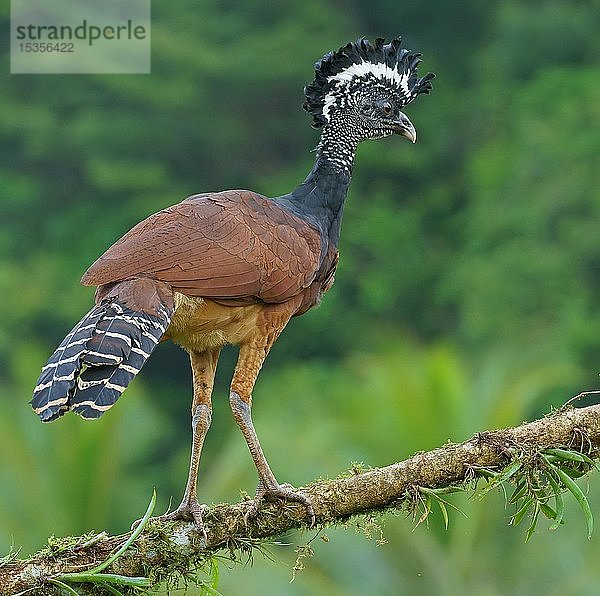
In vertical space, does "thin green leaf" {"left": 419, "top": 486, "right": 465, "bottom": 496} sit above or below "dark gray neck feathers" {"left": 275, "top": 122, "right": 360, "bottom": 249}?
below

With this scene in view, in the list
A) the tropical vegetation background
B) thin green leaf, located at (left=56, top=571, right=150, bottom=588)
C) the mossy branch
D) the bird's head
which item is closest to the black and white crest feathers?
the bird's head

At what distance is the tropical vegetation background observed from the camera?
22688mm

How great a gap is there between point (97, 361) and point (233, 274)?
93cm

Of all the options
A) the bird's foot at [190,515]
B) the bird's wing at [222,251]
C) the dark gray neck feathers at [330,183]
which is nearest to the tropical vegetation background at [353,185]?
the dark gray neck feathers at [330,183]

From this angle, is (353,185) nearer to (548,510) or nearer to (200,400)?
(200,400)

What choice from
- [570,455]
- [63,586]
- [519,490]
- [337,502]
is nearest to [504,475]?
[519,490]

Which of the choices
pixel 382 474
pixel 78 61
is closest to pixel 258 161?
pixel 78 61

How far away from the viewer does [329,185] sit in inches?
242

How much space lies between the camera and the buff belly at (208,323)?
17.2 ft

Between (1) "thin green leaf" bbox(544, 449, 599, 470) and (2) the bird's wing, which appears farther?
(2) the bird's wing

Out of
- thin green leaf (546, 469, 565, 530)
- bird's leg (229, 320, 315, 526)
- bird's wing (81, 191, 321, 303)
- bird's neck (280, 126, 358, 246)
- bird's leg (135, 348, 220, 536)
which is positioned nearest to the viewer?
thin green leaf (546, 469, 565, 530)

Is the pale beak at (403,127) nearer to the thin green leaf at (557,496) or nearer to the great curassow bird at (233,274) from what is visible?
the great curassow bird at (233,274)

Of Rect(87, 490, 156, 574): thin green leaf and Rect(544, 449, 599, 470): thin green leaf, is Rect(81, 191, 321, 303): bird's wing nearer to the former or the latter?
Rect(87, 490, 156, 574): thin green leaf

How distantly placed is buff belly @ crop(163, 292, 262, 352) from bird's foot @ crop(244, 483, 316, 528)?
70cm
